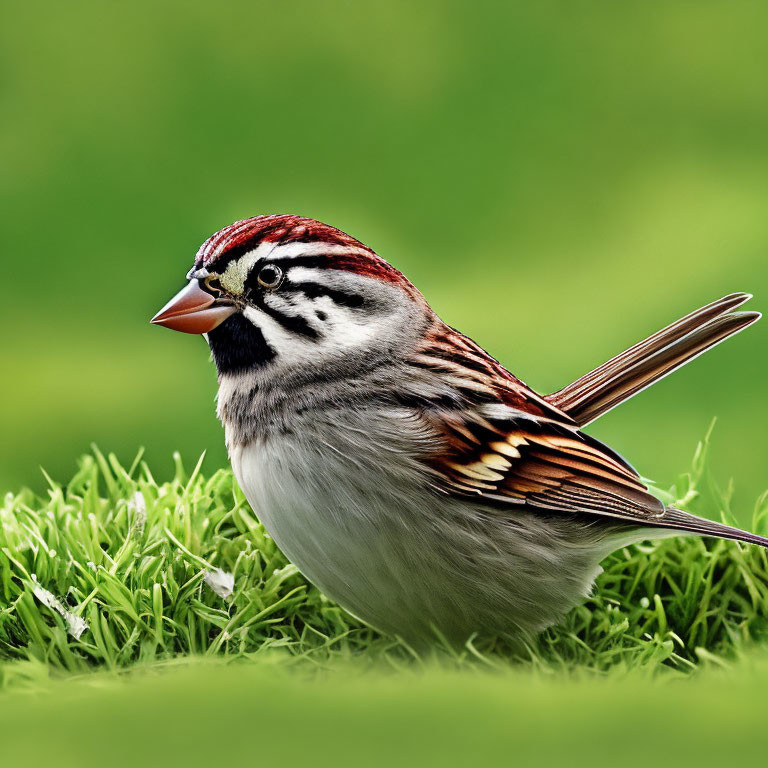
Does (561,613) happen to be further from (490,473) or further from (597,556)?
(490,473)

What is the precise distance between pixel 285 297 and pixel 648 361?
1.12m

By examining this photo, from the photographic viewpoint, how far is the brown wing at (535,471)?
10.7ft

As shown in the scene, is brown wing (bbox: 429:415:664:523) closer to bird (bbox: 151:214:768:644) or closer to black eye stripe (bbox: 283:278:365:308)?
bird (bbox: 151:214:768:644)

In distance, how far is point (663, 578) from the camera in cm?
383

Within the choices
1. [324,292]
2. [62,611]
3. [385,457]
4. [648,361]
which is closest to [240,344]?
[324,292]

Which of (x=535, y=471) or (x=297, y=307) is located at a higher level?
(x=297, y=307)

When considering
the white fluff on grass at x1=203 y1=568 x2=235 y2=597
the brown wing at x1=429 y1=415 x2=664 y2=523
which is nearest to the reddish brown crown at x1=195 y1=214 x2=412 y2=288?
the brown wing at x1=429 y1=415 x2=664 y2=523

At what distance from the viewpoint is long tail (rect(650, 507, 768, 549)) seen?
3.15 metres

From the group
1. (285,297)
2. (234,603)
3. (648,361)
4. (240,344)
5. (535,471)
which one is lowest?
(234,603)

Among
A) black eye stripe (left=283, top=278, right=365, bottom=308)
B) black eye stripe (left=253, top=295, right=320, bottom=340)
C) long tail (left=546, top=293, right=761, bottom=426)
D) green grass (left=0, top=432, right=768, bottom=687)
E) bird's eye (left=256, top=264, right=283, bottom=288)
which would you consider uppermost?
bird's eye (left=256, top=264, right=283, bottom=288)

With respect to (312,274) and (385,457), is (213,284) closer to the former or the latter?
(312,274)

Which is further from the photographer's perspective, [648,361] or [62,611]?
[648,361]

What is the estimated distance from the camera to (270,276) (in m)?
3.27

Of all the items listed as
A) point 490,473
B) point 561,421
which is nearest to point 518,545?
point 490,473
